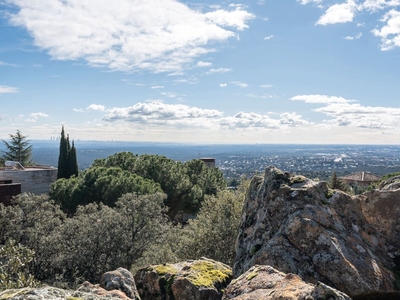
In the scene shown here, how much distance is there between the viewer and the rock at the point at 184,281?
28.1 ft

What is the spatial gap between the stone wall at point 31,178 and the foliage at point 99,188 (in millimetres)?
7243

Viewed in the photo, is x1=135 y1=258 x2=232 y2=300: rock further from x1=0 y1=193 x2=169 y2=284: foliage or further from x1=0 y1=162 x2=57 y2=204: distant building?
x1=0 y1=162 x2=57 y2=204: distant building

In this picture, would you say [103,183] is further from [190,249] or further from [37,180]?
[190,249]

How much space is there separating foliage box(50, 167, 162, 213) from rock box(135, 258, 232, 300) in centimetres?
1973

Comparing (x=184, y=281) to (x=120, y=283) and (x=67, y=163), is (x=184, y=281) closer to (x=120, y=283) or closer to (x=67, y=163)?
(x=120, y=283)

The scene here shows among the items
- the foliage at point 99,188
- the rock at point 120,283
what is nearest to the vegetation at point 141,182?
the foliage at point 99,188

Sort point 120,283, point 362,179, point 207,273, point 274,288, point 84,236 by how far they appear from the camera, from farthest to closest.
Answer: point 362,179
point 84,236
point 207,273
point 120,283
point 274,288

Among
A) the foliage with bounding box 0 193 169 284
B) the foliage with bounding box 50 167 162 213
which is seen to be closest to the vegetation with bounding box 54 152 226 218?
the foliage with bounding box 50 167 162 213

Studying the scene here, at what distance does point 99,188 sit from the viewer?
102ft

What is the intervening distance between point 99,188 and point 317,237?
25.1 meters

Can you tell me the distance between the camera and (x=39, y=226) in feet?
61.3

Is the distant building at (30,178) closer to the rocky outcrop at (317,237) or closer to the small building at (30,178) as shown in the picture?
the small building at (30,178)

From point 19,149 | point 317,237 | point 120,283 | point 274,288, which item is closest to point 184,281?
point 120,283

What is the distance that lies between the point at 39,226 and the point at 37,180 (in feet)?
80.0
